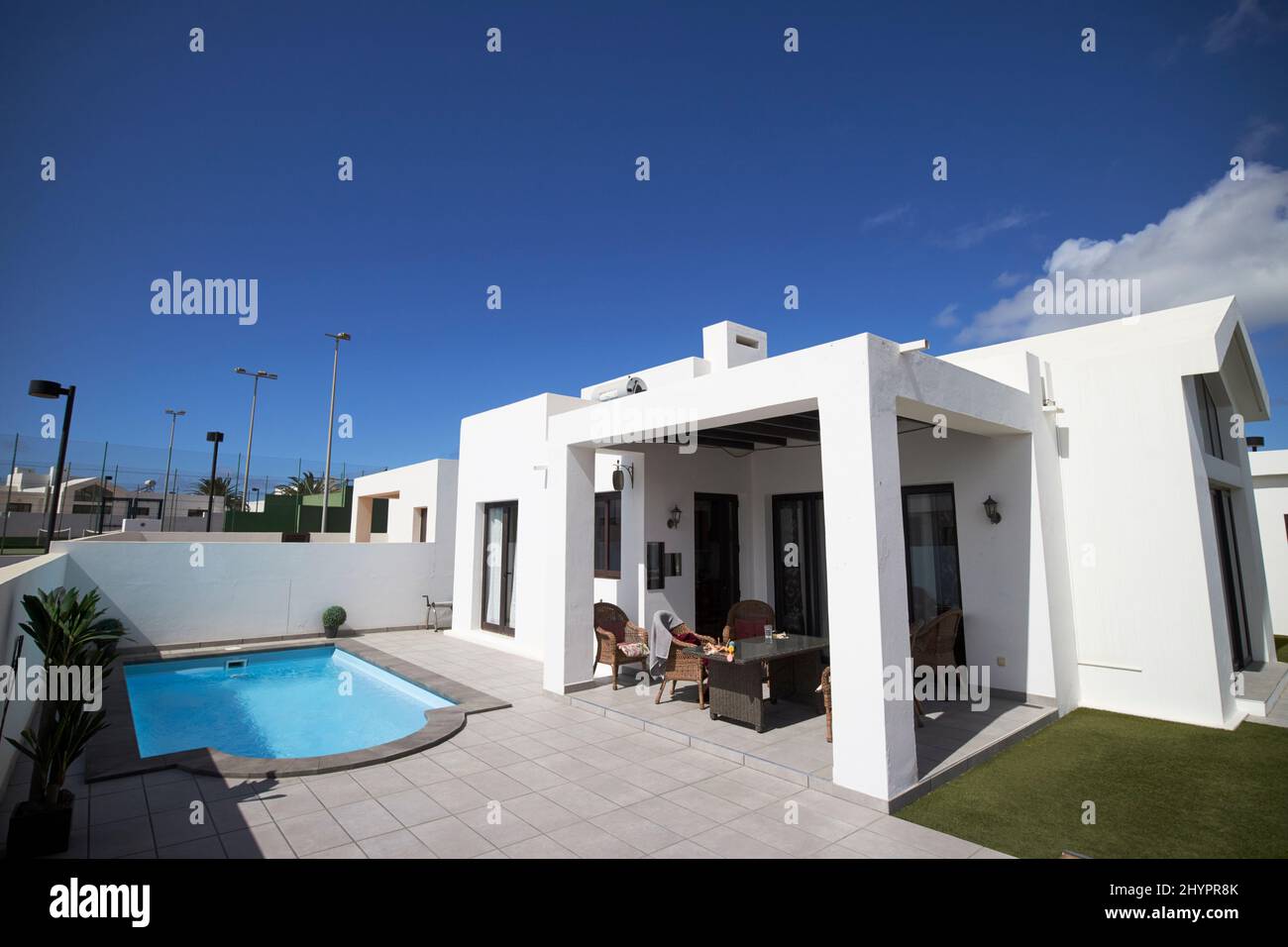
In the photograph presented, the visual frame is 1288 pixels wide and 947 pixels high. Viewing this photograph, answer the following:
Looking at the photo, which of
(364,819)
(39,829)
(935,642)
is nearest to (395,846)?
(364,819)

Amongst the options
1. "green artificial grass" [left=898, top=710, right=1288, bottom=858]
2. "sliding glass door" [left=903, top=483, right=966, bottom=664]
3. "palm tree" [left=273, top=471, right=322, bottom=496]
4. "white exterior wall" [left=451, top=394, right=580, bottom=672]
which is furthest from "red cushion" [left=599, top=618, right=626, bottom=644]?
"palm tree" [left=273, top=471, right=322, bottom=496]

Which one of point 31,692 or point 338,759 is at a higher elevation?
point 31,692

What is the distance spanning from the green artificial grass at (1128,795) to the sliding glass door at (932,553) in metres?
1.83

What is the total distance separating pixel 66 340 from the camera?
35.2 feet

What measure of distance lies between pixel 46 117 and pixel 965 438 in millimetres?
11310

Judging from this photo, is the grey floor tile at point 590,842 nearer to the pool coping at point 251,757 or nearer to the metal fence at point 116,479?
the pool coping at point 251,757

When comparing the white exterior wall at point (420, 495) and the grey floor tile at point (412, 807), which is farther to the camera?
the white exterior wall at point (420, 495)

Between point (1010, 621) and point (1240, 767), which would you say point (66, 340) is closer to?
point (1010, 621)

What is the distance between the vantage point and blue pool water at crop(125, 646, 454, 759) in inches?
280

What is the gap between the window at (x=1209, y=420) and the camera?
24.6 feet

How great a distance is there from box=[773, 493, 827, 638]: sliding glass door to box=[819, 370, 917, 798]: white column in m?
4.27

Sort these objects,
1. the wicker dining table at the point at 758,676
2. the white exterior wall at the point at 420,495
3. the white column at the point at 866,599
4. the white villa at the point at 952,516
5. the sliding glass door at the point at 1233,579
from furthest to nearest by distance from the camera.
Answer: the white exterior wall at the point at 420,495 < the sliding glass door at the point at 1233,579 < the wicker dining table at the point at 758,676 < the white villa at the point at 952,516 < the white column at the point at 866,599

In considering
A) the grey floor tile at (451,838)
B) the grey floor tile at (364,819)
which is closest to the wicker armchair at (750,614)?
the grey floor tile at (451,838)
